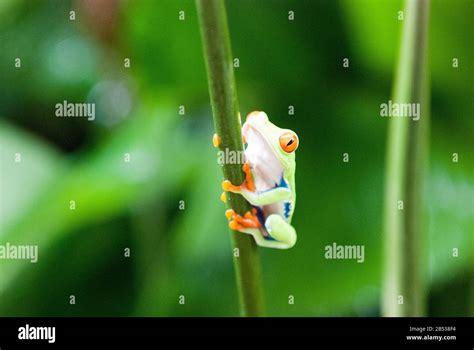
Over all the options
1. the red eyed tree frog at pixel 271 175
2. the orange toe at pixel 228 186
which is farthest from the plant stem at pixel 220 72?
the red eyed tree frog at pixel 271 175

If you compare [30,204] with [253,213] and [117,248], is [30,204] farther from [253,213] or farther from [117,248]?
[253,213]

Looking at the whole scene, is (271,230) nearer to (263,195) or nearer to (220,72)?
(263,195)
